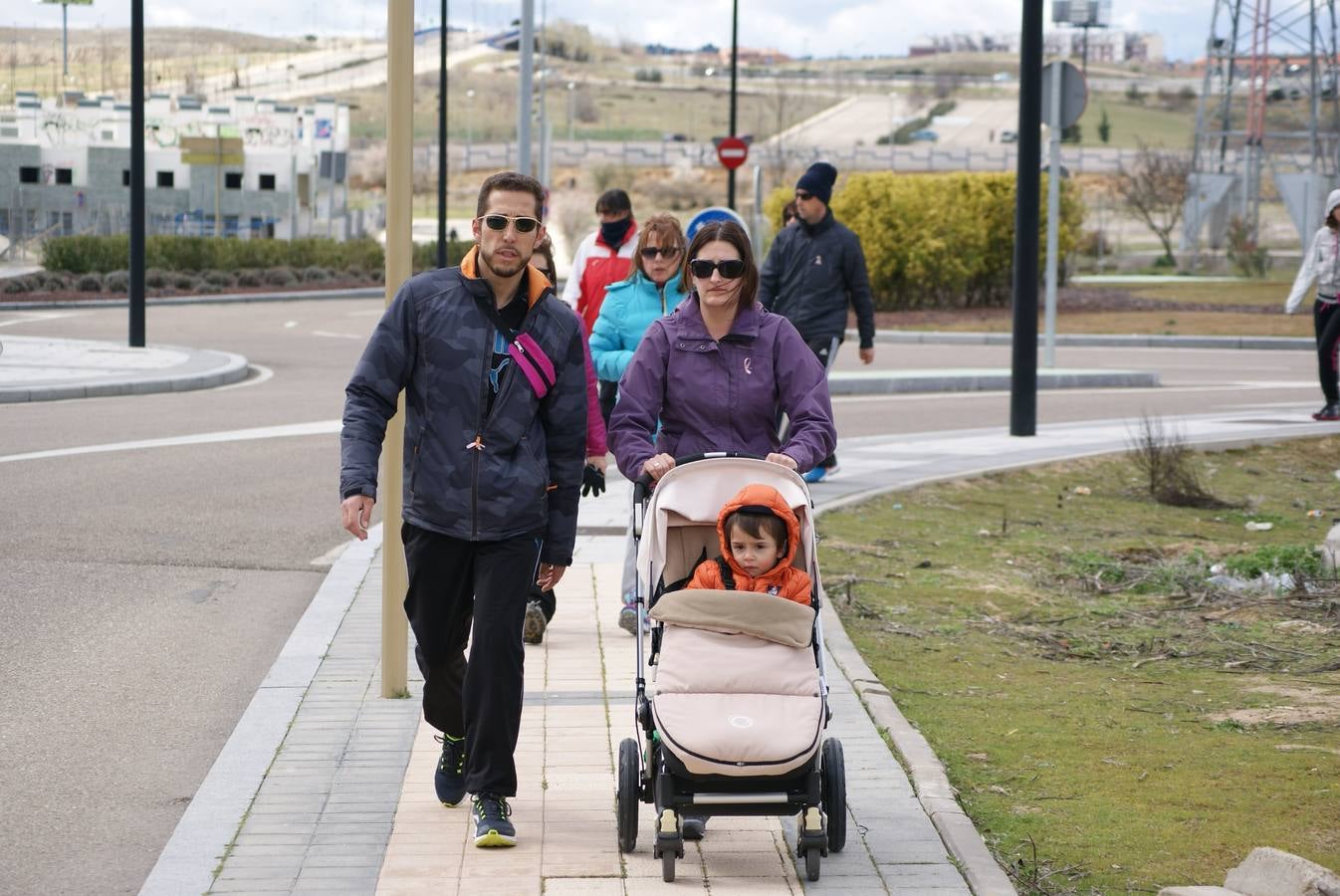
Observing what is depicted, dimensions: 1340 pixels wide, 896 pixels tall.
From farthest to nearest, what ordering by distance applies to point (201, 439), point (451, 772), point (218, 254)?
point (218, 254), point (201, 439), point (451, 772)

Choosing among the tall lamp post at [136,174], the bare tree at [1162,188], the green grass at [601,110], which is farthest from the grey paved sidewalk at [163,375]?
the green grass at [601,110]

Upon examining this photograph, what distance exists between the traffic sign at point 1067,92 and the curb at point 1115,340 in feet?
33.6

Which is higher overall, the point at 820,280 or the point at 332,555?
the point at 820,280

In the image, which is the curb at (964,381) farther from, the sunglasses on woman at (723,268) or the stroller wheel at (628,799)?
the stroller wheel at (628,799)

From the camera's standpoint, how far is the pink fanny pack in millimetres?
5137

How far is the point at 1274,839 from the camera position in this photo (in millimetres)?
5297

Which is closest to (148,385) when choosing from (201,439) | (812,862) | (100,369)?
(100,369)

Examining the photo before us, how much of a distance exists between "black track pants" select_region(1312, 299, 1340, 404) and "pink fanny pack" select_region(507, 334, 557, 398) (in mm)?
11610

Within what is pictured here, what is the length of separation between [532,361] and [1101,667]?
11.9 ft

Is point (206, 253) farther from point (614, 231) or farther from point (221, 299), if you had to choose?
point (614, 231)

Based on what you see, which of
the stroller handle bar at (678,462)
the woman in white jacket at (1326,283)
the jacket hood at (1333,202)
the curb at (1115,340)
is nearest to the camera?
the stroller handle bar at (678,462)

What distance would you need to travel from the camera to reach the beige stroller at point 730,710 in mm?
4777

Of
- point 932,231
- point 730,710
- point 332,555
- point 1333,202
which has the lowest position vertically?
point 332,555

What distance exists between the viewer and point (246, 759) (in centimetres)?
604
